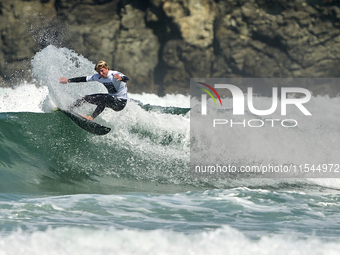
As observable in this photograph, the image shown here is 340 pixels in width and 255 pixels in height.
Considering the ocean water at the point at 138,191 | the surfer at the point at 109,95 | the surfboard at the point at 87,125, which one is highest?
the surfer at the point at 109,95

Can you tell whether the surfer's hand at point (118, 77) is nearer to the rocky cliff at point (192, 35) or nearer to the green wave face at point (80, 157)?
the green wave face at point (80, 157)

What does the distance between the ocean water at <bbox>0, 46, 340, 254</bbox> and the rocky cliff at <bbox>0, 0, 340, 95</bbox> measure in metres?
12.7

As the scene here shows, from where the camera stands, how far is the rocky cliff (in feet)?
68.7

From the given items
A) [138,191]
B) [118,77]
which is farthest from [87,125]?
[138,191]

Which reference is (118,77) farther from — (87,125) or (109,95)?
(87,125)

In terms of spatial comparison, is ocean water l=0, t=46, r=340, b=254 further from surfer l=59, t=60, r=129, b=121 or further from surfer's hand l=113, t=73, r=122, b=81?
surfer's hand l=113, t=73, r=122, b=81

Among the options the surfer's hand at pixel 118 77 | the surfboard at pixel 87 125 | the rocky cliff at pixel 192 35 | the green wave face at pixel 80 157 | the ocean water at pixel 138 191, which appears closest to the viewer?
the ocean water at pixel 138 191

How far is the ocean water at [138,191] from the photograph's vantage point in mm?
3314

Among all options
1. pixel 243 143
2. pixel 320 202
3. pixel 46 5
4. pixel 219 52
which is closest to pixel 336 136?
pixel 243 143

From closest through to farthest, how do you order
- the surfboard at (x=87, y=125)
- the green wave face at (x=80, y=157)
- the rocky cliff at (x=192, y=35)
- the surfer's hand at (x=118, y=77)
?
the green wave face at (x=80, y=157)
the surfer's hand at (x=118, y=77)
the surfboard at (x=87, y=125)
the rocky cliff at (x=192, y=35)

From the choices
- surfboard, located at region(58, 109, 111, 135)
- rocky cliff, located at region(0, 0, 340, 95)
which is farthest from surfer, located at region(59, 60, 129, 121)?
rocky cliff, located at region(0, 0, 340, 95)

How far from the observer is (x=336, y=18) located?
20.9 m

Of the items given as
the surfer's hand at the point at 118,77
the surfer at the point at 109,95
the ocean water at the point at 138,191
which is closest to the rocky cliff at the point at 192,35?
the ocean water at the point at 138,191

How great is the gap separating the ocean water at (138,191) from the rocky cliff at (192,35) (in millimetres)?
12688
